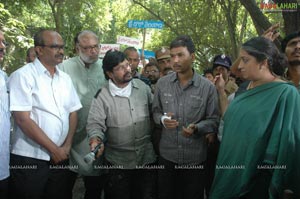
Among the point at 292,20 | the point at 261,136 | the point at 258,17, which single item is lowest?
the point at 261,136

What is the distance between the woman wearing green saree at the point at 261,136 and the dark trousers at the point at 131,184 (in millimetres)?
864

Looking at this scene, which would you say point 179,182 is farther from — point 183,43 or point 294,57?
point 294,57

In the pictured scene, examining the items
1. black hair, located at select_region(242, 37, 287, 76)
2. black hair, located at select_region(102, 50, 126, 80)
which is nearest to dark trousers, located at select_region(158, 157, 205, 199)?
black hair, located at select_region(102, 50, 126, 80)

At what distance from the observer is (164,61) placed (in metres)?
4.36

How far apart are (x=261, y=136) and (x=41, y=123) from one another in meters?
1.91

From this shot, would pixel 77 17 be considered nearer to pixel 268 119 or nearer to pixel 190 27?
pixel 190 27

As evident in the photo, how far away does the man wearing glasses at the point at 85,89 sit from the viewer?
347 cm

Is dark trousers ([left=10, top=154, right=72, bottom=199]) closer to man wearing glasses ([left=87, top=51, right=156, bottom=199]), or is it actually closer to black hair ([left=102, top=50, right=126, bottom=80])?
man wearing glasses ([left=87, top=51, right=156, bottom=199])

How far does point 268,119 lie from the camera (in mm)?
2213

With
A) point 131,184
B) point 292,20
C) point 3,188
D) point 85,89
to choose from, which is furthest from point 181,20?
point 3,188

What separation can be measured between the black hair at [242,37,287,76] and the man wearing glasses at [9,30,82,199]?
1.79 meters

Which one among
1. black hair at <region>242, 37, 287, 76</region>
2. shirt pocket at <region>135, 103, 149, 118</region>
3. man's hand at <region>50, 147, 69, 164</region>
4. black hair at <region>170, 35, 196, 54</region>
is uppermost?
black hair at <region>170, 35, 196, 54</region>

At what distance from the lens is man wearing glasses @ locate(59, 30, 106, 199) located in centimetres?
347

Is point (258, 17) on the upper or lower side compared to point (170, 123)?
upper
